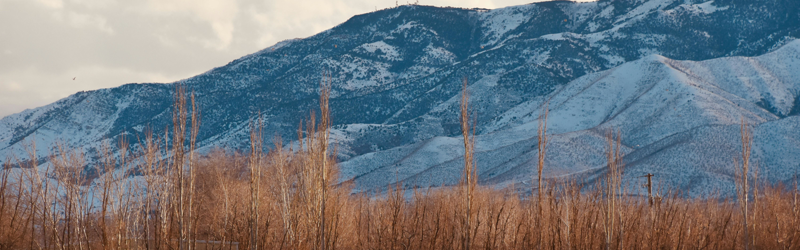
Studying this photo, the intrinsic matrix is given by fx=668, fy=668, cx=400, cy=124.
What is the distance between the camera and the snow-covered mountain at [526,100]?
77438mm

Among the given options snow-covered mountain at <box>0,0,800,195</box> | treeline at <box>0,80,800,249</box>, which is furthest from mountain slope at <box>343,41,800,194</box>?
treeline at <box>0,80,800,249</box>

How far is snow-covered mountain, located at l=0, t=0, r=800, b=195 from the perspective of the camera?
254 feet

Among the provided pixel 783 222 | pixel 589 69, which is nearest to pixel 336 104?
pixel 589 69

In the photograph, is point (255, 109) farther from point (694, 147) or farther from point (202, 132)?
point (694, 147)

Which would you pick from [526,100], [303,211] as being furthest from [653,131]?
[303,211]

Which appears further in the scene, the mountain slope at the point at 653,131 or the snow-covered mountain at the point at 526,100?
the snow-covered mountain at the point at 526,100

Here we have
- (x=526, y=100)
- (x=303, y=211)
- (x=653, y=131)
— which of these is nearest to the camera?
(x=303, y=211)

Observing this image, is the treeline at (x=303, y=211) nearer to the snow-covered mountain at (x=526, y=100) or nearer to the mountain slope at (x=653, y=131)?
the mountain slope at (x=653, y=131)

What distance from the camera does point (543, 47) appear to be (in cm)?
16225

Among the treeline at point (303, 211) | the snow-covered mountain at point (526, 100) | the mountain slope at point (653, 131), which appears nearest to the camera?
the treeline at point (303, 211)

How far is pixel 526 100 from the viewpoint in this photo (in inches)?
5236

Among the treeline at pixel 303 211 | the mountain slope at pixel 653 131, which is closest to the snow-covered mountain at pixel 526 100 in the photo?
the mountain slope at pixel 653 131

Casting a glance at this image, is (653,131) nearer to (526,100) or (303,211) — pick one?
(526,100)

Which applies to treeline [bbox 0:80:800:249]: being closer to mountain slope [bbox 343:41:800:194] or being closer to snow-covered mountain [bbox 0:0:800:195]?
mountain slope [bbox 343:41:800:194]
